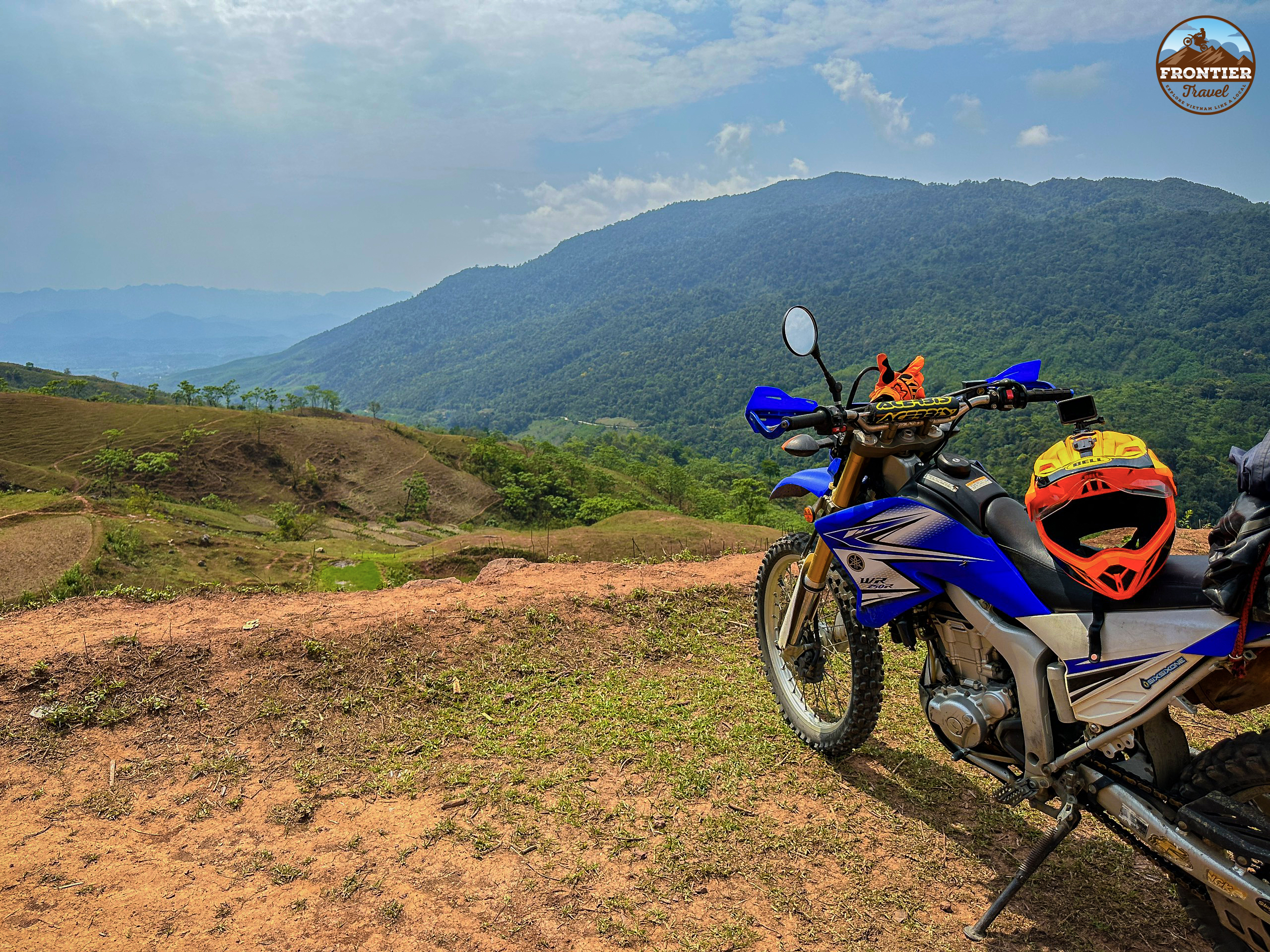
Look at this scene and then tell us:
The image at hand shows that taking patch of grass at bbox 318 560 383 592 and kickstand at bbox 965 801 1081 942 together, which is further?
patch of grass at bbox 318 560 383 592

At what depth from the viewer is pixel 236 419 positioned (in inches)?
1481

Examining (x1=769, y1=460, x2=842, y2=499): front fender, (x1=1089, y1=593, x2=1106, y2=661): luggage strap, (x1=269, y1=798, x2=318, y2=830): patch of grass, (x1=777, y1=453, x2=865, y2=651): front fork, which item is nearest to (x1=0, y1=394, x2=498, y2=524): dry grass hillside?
(x1=269, y1=798, x2=318, y2=830): patch of grass

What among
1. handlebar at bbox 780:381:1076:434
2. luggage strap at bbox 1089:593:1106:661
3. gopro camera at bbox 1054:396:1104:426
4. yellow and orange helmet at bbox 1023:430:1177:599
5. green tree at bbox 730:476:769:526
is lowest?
green tree at bbox 730:476:769:526

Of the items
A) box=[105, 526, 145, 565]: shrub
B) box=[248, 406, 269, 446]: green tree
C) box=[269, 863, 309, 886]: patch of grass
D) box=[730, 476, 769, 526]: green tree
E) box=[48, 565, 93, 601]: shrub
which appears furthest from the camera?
box=[248, 406, 269, 446]: green tree

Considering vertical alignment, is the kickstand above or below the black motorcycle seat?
below

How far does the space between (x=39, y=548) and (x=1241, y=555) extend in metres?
14.3

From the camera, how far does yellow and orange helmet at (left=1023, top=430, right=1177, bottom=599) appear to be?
227cm

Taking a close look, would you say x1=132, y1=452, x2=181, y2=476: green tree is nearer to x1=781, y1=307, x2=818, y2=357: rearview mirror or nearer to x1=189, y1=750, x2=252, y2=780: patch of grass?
x1=189, y1=750, x2=252, y2=780: patch of grass

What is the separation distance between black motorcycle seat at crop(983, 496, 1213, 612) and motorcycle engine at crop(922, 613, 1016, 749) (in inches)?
15.4

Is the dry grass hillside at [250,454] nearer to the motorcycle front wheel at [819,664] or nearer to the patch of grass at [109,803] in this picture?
the patch of grass at [109,803]

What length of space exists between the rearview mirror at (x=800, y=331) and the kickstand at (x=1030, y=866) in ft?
7.24

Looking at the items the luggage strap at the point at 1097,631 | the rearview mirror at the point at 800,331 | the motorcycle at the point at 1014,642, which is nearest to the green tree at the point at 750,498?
the motorcycle at the point at 1014,642

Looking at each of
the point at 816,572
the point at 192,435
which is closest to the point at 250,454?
the point at 192,435

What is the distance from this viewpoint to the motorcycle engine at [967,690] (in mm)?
2836
